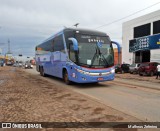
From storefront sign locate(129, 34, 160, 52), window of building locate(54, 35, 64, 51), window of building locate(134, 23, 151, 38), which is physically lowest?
window of building locate(54, 35, 64, 51)

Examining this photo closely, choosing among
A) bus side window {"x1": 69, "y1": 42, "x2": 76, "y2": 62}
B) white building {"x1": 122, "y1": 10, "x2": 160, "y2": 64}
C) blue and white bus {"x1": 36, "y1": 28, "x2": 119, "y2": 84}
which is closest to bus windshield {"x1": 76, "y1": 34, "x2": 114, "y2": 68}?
blue and white bus {"x1": 36, "y1": 28, "x2": 119, "y2": 84}

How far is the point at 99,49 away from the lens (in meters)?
13.1

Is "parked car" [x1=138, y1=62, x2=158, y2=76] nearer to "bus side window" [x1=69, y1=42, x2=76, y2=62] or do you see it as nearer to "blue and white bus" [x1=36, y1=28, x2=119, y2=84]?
"blue and white bus" [x1=36, y1=28, x2=119, y2=84]

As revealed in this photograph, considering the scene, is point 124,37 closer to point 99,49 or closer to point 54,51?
point 54,51

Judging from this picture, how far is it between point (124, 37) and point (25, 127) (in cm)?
3954

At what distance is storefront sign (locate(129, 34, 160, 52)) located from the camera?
33481mm

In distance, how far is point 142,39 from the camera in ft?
122

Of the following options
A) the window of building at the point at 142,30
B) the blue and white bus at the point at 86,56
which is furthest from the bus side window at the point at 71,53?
the window of building at the point at 142,30

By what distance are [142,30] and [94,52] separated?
2701cm

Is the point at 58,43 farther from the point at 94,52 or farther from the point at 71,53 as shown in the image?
the point at 94,52

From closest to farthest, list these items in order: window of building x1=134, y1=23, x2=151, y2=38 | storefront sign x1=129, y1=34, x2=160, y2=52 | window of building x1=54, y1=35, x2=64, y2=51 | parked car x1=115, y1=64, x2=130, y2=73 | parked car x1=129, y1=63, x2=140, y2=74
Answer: window of building x1=54, y1=35, x2=64, y2=51
parked car x1=129, y1=63, x2=140, y2=74
storefront sign x1=129, y1=34, x2=160, y2=52
parked car x1=115, y1=64, x2=130, y2=73
window of building x1=134, y1=23, x2=151, y2=38

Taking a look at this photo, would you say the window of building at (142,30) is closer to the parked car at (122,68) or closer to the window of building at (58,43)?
the parked car at (122,68)

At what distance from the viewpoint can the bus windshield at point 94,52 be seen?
12641 mm

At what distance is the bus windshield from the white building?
21981 millimetres
